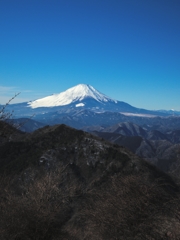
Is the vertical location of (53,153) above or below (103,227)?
below

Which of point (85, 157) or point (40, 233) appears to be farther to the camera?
point (85, 157)

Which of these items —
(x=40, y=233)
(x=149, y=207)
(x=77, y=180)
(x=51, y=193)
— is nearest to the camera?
(x=149, y=207)

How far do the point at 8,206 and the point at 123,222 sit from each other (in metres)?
11.1

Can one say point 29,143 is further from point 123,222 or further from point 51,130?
point 123,222

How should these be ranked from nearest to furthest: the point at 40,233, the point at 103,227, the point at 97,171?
1. the point at 103,227
2. the point at 40,233
3. the point at 97,171

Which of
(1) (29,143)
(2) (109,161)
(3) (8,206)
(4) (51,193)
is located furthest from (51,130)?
(3) (8,206)

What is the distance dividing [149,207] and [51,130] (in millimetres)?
91935

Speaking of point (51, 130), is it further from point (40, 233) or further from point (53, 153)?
point (40, 233)

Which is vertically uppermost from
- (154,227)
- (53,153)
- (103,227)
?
(154,227)

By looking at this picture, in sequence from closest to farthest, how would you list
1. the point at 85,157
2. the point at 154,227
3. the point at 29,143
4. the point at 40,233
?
1. the point at 154,227
2. the point at 40,233
3. the point at 85,157
4. the point at 29,143

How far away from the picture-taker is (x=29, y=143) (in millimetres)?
102188

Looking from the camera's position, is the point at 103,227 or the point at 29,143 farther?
the point at 29,143

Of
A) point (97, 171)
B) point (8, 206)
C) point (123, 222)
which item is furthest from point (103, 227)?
point (97, 171)

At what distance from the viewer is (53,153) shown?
97250 millimetres
